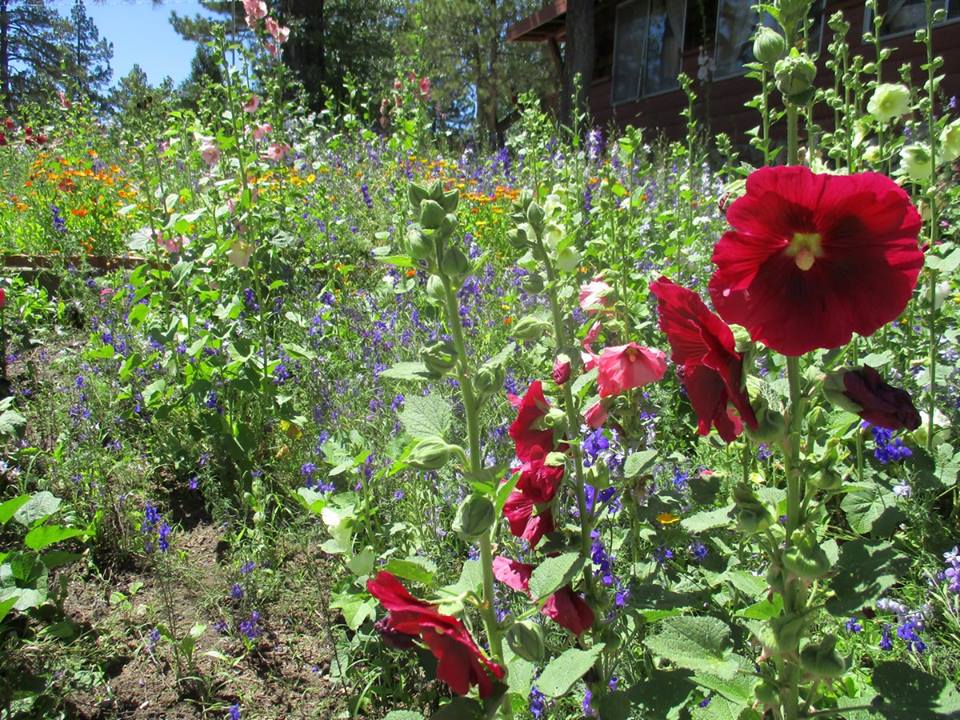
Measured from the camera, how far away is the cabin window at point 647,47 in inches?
458

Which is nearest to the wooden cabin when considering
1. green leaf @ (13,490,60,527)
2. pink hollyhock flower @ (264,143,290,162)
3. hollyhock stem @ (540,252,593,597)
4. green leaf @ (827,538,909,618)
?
pink hollyhock flower @ (264,143,290,162)

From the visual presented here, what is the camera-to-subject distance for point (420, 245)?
98cm

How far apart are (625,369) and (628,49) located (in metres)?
13.0

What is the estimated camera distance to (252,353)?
8.87 ft

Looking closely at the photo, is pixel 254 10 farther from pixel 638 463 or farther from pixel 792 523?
pixel 792 523

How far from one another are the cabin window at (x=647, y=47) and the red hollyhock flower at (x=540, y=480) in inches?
457

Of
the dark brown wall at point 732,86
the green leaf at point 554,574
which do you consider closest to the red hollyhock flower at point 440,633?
the green leaf at point 554,574

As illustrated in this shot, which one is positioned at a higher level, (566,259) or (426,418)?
(566,259)

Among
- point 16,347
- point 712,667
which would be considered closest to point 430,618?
point 712,667

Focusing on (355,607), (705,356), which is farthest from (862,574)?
(355,607)

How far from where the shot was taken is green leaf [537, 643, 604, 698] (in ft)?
3.05

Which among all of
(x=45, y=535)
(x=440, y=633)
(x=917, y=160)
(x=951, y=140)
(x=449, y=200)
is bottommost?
(x=45, y=535)

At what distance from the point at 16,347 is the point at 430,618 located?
357 cm

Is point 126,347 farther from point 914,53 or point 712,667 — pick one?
point 914,53
